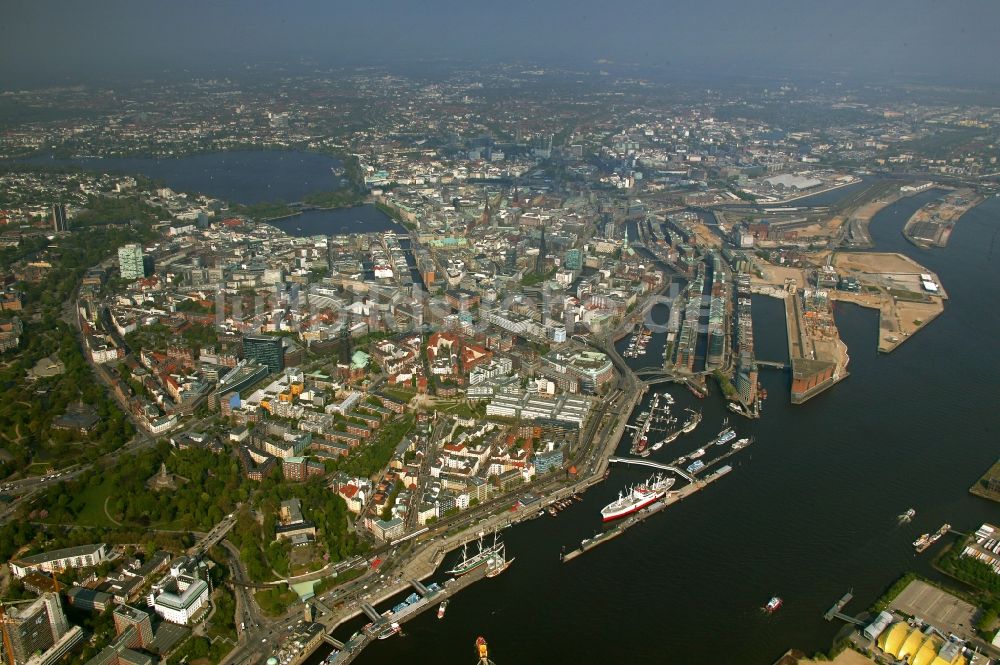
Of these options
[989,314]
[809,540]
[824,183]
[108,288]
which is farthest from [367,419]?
[824,183]

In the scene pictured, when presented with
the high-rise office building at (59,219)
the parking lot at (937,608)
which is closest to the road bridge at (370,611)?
the parking lot at (937,608)

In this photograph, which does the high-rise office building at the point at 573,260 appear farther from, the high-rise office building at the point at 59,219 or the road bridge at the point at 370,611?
the high-rise office building at the point at 59,219

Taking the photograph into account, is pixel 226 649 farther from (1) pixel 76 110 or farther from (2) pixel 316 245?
(1) pixel 76 110

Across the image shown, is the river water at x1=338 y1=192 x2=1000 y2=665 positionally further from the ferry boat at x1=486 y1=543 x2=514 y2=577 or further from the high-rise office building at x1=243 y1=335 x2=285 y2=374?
the high-rise office building at x1=243 y1=335 x2=285 y2=374

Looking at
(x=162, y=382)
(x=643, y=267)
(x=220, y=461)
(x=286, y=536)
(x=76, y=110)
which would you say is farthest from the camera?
(x=76, y=110)

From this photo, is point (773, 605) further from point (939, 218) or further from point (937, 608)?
point (939, 218)

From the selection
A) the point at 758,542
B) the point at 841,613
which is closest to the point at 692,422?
the point at 758,542
